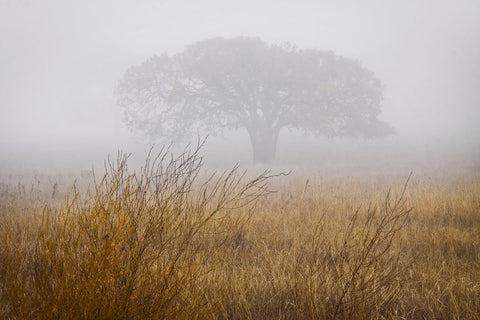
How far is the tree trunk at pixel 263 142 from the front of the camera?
17859 millimetres

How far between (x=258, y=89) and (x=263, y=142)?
308 cm

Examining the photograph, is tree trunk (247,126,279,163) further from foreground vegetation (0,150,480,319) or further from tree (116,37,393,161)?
foreground vegetation (0,150,480,319)

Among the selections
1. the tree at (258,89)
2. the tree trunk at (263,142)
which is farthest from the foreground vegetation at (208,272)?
the tree trunk at (263,142)

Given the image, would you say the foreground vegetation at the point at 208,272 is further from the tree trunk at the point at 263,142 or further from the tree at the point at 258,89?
the tree trunk at the point at 263,142

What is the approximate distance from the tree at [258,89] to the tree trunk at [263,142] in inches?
2.3

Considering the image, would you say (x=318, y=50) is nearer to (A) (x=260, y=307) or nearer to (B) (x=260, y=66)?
(B) (x=260, y=66)

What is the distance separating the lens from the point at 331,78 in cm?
1703

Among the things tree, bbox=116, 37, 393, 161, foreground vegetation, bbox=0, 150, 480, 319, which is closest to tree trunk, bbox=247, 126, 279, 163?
tree, bbox=116, 37, 393, 161

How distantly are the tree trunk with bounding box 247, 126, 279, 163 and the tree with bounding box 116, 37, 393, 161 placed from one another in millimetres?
59

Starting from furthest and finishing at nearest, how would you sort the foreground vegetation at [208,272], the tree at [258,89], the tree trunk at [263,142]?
1. the tree trunk at [263,142]
2. the tree at [258,89]
3. the foreground vegetation at [208,272]

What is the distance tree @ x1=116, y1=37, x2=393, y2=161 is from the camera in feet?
54.3

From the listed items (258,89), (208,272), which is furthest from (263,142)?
(208,272)

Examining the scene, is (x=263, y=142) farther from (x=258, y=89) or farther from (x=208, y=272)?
(x=208, y=272)

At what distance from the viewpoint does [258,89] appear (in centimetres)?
1748
